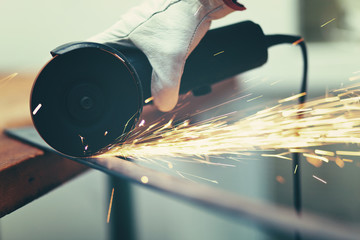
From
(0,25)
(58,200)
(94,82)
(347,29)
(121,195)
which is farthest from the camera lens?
(58,200)

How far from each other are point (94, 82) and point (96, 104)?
0.10ft

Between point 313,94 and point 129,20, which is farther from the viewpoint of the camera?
point 313,94

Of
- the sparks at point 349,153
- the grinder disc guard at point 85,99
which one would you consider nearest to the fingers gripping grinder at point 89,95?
the grinder disc guard at point 85,99

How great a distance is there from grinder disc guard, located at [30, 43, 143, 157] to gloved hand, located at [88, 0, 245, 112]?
0.05 m

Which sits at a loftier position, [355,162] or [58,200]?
[355,162]

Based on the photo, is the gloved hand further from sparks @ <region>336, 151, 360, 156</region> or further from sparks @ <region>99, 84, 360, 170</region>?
sparks @ <region>336, 151, 360, 156</region>

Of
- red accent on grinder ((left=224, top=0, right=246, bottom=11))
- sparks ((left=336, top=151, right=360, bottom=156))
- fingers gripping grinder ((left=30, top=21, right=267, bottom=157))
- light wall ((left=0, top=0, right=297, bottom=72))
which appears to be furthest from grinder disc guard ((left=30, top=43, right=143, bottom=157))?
sparks ((left=336, top=151, right=360, bottom=156))

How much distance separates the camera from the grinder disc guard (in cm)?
39

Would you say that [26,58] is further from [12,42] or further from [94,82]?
[94,82]

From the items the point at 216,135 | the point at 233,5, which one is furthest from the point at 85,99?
the point at 216,135

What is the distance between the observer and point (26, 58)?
3.67 ft

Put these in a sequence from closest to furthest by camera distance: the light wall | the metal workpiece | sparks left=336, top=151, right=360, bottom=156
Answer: the metal workpiece
the light wall
sparks left=336, top=151, right=360, bottom=156

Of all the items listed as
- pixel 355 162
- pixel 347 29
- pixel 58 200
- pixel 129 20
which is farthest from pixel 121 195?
pixel 347 29

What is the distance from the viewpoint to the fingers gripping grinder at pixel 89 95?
0.39 meters
